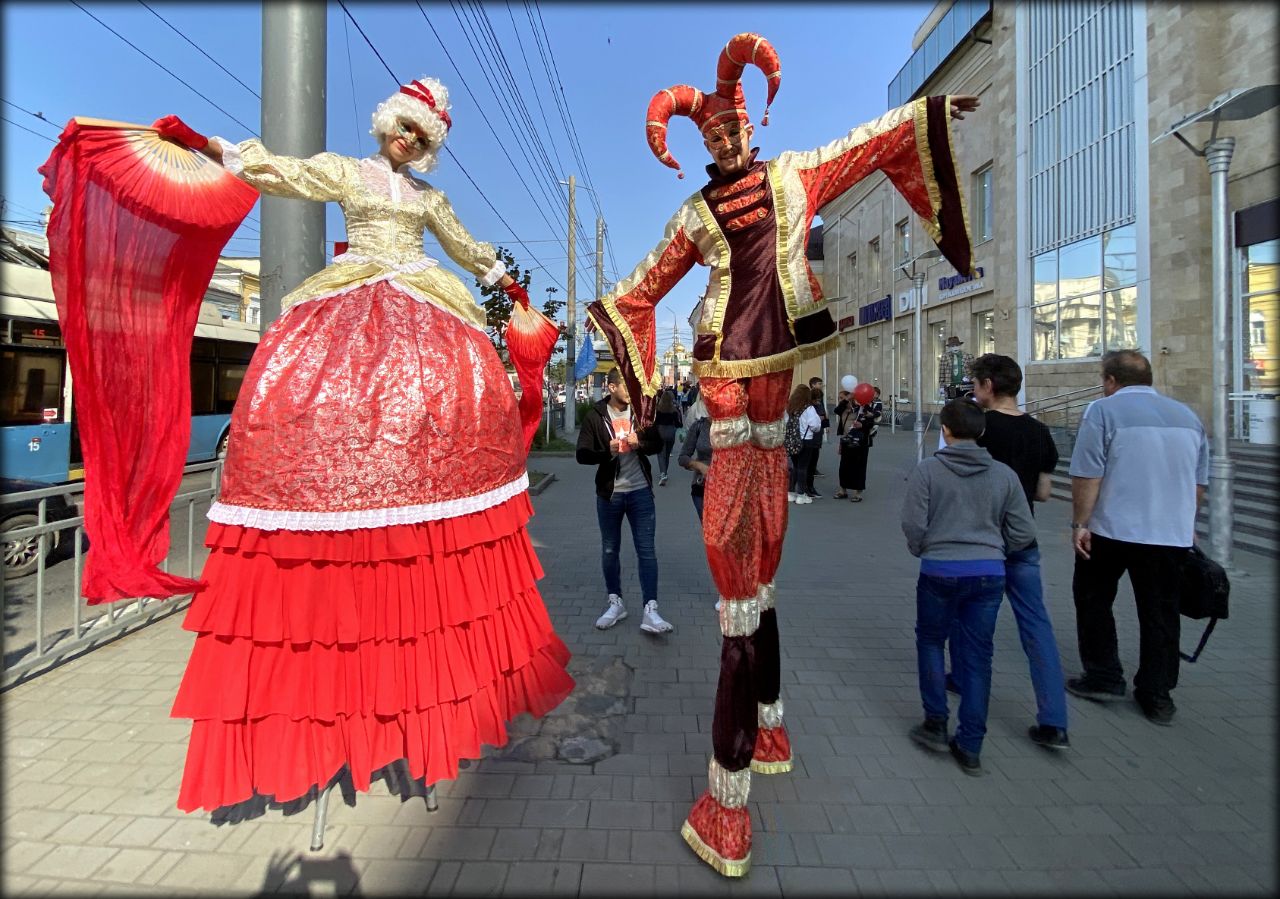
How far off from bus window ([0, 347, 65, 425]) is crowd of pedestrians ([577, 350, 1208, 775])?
9691 millimetres

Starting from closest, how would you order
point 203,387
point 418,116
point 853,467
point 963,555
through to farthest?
point 418,116 < point 963,555 < point 853,467 < point 203,387

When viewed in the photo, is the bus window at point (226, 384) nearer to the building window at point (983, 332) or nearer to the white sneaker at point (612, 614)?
the white sneaker at point (612, 614)

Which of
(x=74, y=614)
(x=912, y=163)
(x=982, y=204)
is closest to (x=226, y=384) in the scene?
(x=74, y=614)

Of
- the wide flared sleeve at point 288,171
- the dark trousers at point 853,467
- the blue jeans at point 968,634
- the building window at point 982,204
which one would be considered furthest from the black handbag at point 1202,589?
the building window at point 982,204

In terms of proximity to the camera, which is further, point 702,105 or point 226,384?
point 226,384

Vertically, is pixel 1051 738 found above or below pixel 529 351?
below

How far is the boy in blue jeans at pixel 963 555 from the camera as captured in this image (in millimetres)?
2955

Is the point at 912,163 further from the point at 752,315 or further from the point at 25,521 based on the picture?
the point at 25,521

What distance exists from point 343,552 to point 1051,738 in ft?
10.4

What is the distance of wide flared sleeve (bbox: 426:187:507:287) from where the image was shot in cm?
272

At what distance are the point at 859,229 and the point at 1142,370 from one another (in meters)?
28.5

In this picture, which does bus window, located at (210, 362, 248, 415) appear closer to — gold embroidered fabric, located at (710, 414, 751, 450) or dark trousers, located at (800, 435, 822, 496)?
dark trousers, located at (800, 435, 822, 496)

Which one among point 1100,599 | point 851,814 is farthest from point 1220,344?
point 851,814

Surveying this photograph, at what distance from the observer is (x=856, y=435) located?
10.3 m
